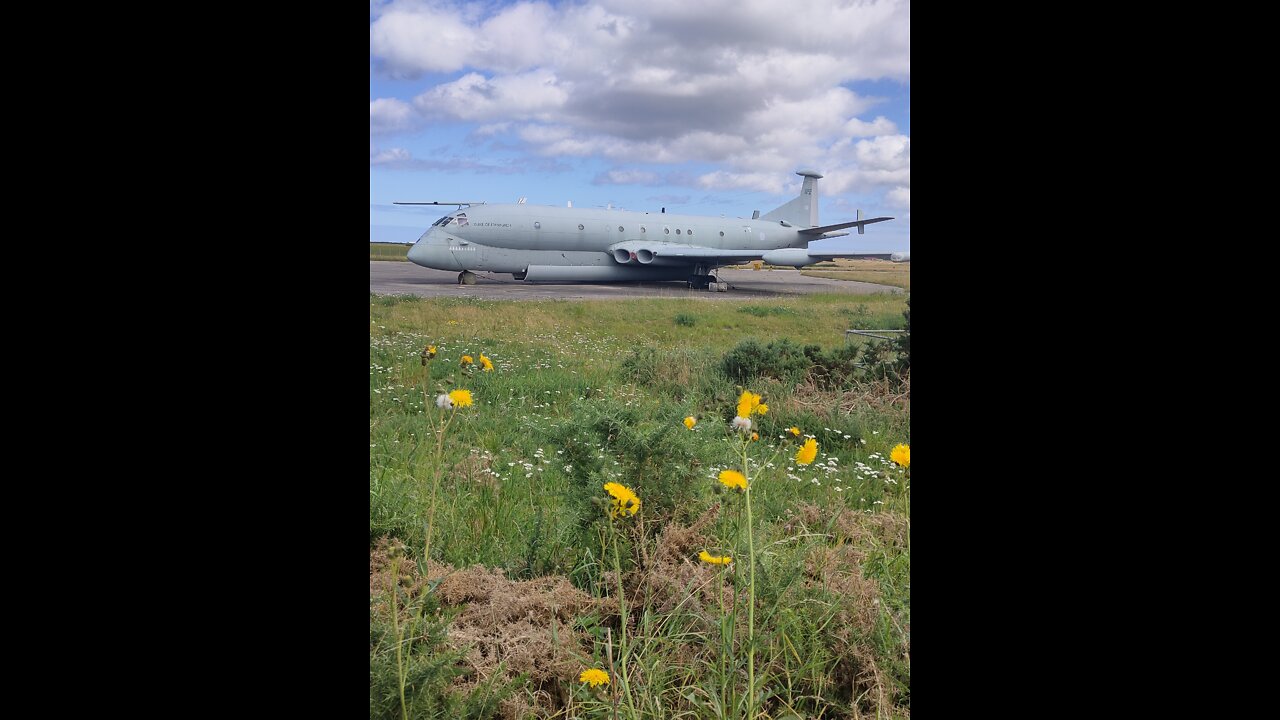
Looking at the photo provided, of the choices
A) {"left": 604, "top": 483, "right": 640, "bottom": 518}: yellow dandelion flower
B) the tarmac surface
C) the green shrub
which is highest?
the tarmac surface

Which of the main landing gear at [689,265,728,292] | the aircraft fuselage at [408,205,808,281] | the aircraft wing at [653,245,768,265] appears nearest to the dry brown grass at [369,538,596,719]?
the main landing gear at [689,265,728,292]

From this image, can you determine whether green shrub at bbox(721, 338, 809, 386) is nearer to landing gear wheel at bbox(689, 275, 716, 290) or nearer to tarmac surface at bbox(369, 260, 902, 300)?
tarmac surface at bbox(369, 260, 902, 300)

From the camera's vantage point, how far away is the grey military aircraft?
178 inches

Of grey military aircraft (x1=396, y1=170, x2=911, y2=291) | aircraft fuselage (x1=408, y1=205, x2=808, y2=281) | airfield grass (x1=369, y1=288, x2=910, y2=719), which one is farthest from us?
aircraft fuselage (x1=408, y1=205, x2=808, y2=281)

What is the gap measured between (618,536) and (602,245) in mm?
3626

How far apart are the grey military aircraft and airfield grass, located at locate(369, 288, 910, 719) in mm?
1445

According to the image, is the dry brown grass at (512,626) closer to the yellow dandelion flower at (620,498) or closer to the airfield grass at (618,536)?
the airfield grass at (618,536)

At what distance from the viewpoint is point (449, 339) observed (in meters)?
2.59

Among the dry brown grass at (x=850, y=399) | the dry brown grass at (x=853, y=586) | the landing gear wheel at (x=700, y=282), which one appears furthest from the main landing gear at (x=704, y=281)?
the dry brown grass at (x=853, y=586)

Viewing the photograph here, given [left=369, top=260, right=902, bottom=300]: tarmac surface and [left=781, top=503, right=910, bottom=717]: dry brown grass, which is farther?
[left=369, top=260, right=902, bottom=300]: tarmac surface
